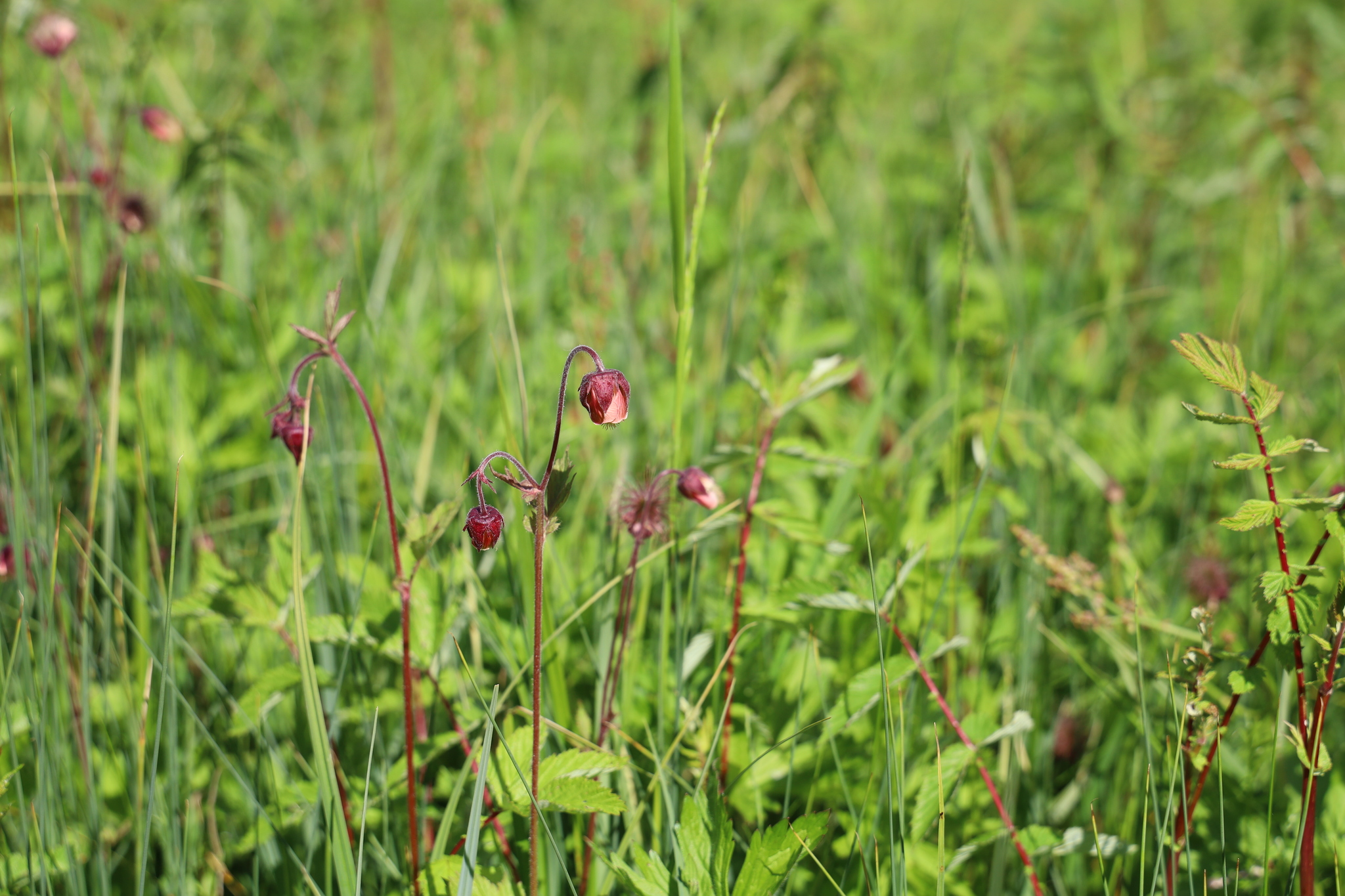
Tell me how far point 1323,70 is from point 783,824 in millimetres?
4215

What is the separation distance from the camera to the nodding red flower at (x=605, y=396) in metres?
1.01

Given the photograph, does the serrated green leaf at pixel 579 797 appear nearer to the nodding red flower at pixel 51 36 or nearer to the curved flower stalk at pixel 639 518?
the curved flower stalk at pixel 639 518

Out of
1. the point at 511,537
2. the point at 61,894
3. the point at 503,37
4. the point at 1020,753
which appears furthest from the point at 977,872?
the point at 503,37

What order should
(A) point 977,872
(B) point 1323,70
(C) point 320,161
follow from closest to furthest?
(A) point 977,872 < (C) point 320,161 < (B) point 1323,70

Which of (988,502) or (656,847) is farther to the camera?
(988,502)

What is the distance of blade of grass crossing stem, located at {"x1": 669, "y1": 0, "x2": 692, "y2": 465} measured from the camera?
Result: 1145 millimetres

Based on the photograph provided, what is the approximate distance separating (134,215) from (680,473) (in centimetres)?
168

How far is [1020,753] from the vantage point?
1.46 meters

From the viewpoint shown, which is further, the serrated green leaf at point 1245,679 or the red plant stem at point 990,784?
the red plant stem at point 990,784

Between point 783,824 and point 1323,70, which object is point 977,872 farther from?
point 1323,70

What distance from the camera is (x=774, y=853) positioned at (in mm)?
1032

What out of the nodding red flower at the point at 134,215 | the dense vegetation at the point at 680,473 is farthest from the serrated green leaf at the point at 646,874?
the nodding red flower at the point at 134,215

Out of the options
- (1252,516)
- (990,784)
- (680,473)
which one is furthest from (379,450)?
(1252,516)

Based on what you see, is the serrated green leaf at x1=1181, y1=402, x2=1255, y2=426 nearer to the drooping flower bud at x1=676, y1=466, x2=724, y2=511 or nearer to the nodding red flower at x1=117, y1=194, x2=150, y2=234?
the drooping flower bud at x1=676, y1=466, x2=724, y2=511
